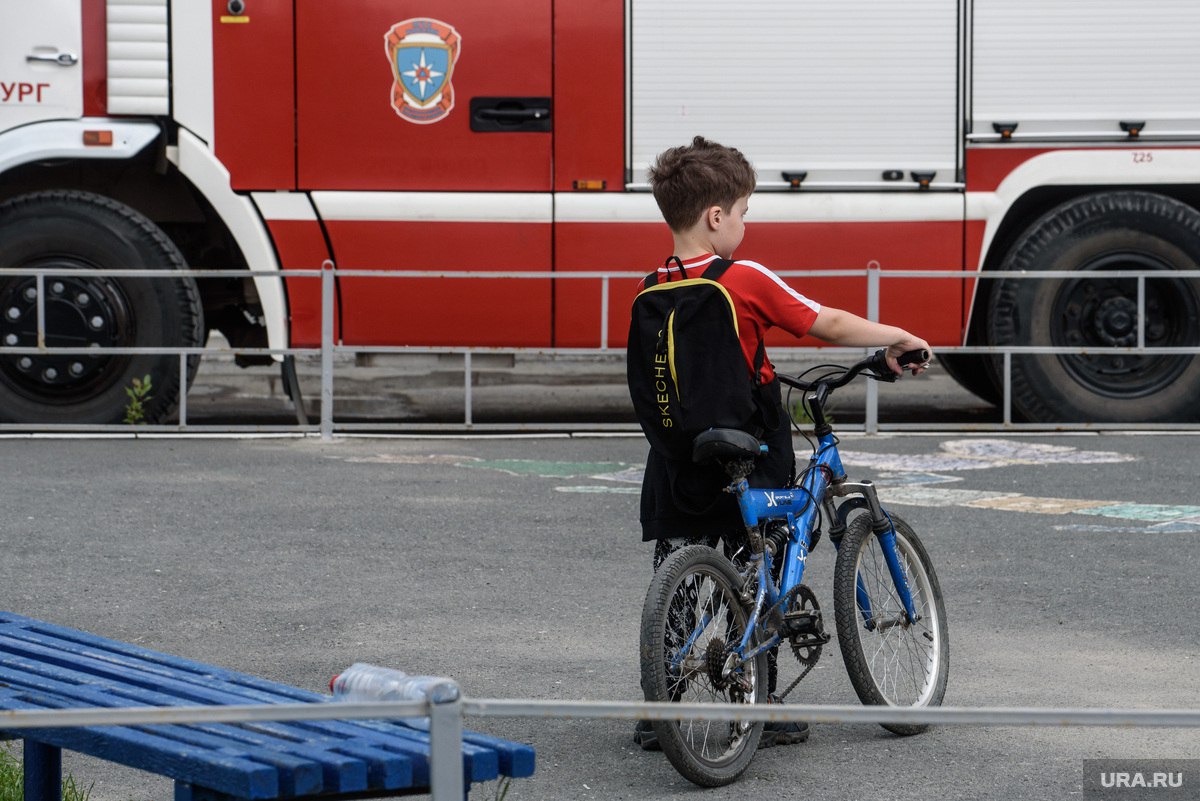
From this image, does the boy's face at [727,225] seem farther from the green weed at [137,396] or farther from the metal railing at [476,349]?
the green weed at [137,396]

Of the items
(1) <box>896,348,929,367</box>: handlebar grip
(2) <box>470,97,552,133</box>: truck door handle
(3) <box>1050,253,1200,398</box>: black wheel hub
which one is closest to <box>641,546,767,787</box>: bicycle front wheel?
(1) <box>896,348,929,367</box>: handlebar grip

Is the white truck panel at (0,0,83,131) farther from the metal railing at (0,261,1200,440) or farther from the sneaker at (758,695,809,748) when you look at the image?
the sneaker at (758,695,809,748)

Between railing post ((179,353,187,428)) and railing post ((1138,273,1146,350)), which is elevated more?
railing post ((1138,273,1146,350))

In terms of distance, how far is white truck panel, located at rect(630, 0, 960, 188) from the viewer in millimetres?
11328

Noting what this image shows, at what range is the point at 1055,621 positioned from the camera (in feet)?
21.0

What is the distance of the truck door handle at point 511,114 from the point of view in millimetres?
11148

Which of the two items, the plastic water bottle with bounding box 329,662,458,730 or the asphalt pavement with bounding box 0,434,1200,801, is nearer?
the plastic water bottle with bounding box 329,662,458,730

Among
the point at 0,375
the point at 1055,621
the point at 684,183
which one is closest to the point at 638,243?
the point at 0,375

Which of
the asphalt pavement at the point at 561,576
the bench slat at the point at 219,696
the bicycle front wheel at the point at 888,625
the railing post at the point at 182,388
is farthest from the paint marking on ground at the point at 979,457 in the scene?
the bench slat at the point at 219,696

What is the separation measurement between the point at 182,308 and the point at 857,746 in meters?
7.31

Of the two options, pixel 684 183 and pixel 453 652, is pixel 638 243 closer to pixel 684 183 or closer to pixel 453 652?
pixel 453 652

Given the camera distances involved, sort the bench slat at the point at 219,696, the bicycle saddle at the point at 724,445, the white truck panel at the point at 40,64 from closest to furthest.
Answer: the bench slat at the point at 219,696 < the bicycle saddle at the point at 724,445 < the white truck panel at the point at 40,64

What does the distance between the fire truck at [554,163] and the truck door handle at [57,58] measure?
23 mm

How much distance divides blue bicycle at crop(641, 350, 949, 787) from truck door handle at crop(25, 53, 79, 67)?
7159 millimetres
